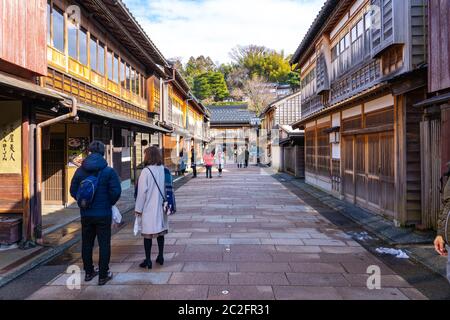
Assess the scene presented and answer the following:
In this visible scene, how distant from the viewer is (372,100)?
1133cm

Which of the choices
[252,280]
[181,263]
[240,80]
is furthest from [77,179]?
[240,80]

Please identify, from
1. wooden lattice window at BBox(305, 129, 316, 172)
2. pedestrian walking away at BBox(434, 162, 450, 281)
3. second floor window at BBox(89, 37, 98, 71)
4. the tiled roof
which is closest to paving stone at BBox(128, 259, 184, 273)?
pedestrian walking away at BBox(434, 162, 450, 281)

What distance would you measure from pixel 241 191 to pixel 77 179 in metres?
12.9

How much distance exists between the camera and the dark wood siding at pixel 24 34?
697cm

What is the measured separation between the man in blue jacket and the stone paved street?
1.63 ft

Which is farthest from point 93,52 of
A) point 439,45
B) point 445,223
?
point 445,223

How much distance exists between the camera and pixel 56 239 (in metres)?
8.31

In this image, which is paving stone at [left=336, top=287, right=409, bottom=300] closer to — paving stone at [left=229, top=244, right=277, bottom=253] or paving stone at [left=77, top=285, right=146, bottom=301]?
paving stone at [left=229, top=244, right=277, bottom=253]

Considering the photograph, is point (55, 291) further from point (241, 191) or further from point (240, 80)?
point (240, 80)

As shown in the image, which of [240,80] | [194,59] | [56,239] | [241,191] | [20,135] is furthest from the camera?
[194,59]

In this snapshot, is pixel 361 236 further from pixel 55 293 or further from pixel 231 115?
pixel 231 115

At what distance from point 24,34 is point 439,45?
844 cm

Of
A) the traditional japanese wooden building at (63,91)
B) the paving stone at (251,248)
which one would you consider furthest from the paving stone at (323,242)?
the traditional japanese wooden building at (63,91)

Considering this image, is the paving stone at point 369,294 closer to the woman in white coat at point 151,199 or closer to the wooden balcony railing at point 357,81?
the woman in white coat at point 151,199
